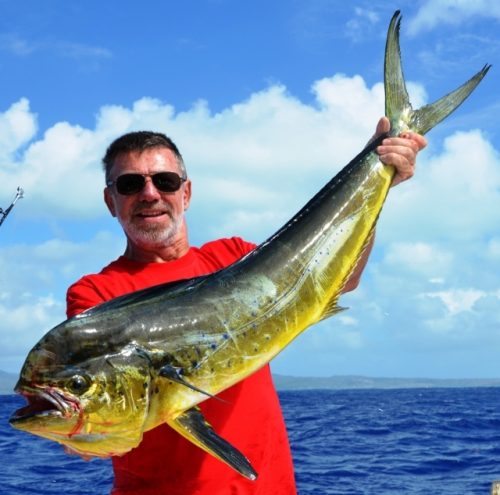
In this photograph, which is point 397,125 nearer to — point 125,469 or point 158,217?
point 158,217

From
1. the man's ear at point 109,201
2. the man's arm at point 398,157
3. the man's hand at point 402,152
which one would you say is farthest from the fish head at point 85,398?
the man's hand at point 402,152

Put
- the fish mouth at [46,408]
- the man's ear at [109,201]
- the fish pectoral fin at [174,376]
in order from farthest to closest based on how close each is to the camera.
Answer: the man's ear at [109,201], the fish pectoral fin at [174,376], the fish mouth at [46,408]

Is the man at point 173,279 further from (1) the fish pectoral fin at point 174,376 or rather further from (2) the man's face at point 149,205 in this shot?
(1) the fish pectoral fin at point 174,376

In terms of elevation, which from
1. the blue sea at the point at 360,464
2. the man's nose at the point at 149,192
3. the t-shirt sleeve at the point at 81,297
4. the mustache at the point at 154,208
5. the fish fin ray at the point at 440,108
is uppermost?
the fish fin ray at the point at 440,108

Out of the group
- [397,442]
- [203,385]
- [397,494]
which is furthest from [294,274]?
[397,442]

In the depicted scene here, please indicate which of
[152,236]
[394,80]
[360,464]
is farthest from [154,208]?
[360,464]

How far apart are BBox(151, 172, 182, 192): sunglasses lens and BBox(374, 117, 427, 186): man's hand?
0.96m

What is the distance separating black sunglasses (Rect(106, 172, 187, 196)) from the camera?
3.41m

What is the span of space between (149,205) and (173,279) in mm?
357

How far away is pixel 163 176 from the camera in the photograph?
11.3ft

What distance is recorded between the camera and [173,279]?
343 cm

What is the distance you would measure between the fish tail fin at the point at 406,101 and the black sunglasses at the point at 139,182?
1.15 metres

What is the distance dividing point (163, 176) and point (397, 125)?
1.19m

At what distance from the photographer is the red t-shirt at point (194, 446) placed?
310 centimetres
